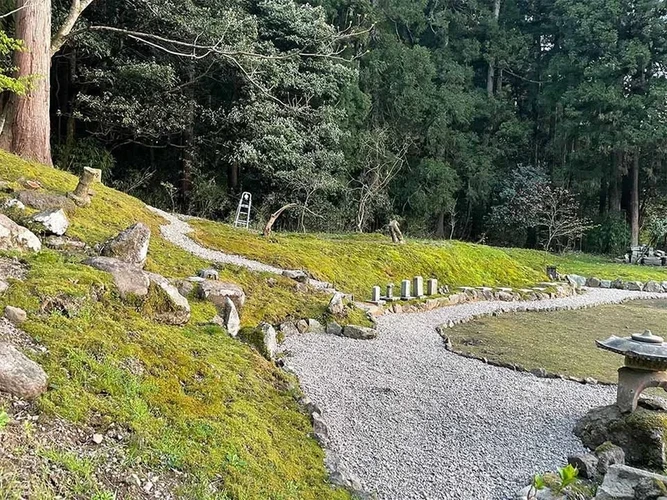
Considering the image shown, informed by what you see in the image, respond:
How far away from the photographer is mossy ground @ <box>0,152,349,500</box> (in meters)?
2.42

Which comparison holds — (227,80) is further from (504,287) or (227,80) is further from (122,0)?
(504,287)

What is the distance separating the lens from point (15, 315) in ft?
9.41

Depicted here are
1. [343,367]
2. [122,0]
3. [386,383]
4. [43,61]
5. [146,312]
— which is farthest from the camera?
[122,0]

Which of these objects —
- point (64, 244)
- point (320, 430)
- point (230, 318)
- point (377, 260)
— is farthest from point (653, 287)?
point (64, 244)

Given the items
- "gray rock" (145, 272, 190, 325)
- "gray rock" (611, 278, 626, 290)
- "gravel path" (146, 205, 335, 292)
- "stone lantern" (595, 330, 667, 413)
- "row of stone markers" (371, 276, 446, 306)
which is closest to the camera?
"stone lantern" (595, 330, 667, 413)

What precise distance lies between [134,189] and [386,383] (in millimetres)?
12836

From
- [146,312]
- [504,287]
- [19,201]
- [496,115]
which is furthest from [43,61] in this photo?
[496,115]

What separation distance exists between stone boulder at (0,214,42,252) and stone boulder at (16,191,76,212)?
164 centimetres

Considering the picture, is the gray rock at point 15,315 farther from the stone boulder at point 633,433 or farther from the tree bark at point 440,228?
the tree bark at point 440,228

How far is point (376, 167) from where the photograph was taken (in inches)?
706

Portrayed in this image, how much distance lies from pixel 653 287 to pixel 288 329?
40.8 ft

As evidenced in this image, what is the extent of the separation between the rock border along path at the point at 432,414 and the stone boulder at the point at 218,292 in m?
0.80

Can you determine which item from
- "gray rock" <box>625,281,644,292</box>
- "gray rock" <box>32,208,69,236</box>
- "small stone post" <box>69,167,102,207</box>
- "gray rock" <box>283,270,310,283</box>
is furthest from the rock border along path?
"gray rock" <box>625,281,644,292</box>

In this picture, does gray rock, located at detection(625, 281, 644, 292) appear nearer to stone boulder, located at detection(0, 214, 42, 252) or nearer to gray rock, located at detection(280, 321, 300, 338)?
gray rock, located at detection(280, 321, 300, 338)
